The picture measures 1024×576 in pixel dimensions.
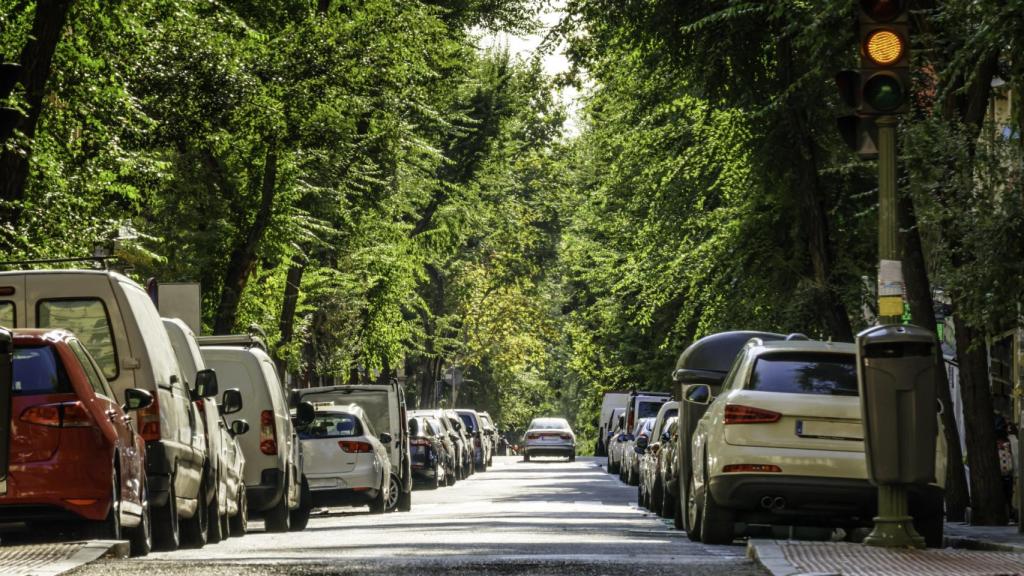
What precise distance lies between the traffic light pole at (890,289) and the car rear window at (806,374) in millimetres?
1867

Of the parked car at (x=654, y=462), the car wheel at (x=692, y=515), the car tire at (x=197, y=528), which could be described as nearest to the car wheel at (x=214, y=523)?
the car tire at (x=197, y=528)

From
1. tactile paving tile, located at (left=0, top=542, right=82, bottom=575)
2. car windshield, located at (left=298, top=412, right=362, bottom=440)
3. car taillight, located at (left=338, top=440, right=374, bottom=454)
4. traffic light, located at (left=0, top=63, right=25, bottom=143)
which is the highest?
traffic light, located at (left=0, top=63, right=25, bottom=143)

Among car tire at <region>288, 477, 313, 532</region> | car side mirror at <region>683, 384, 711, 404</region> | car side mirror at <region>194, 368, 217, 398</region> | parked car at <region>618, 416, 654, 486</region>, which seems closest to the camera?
car side mirror at <region>194, 368, 217, 398</region>

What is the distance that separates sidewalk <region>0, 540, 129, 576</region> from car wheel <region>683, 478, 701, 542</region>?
19.2ft

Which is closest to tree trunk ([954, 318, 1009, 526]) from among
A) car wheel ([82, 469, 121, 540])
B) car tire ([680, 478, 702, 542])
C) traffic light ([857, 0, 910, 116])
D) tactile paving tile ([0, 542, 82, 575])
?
car tire ([680, 478, 702, 542])

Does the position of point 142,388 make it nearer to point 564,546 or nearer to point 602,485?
point 564,546

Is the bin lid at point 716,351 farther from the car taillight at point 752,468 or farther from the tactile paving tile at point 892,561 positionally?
the tactile paving tile at point 892,561

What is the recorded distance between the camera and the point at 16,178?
1962 centimetres

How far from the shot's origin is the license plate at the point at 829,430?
610 inches

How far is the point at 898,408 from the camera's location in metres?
13.8

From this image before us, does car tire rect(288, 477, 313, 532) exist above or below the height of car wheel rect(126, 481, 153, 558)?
below

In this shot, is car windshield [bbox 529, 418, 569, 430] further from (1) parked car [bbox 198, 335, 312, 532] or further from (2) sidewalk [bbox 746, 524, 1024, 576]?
(2) sidewalk [bbox 746, 524, 1024, 576]

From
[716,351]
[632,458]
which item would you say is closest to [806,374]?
[716,351]

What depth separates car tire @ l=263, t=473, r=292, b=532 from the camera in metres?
21.8
